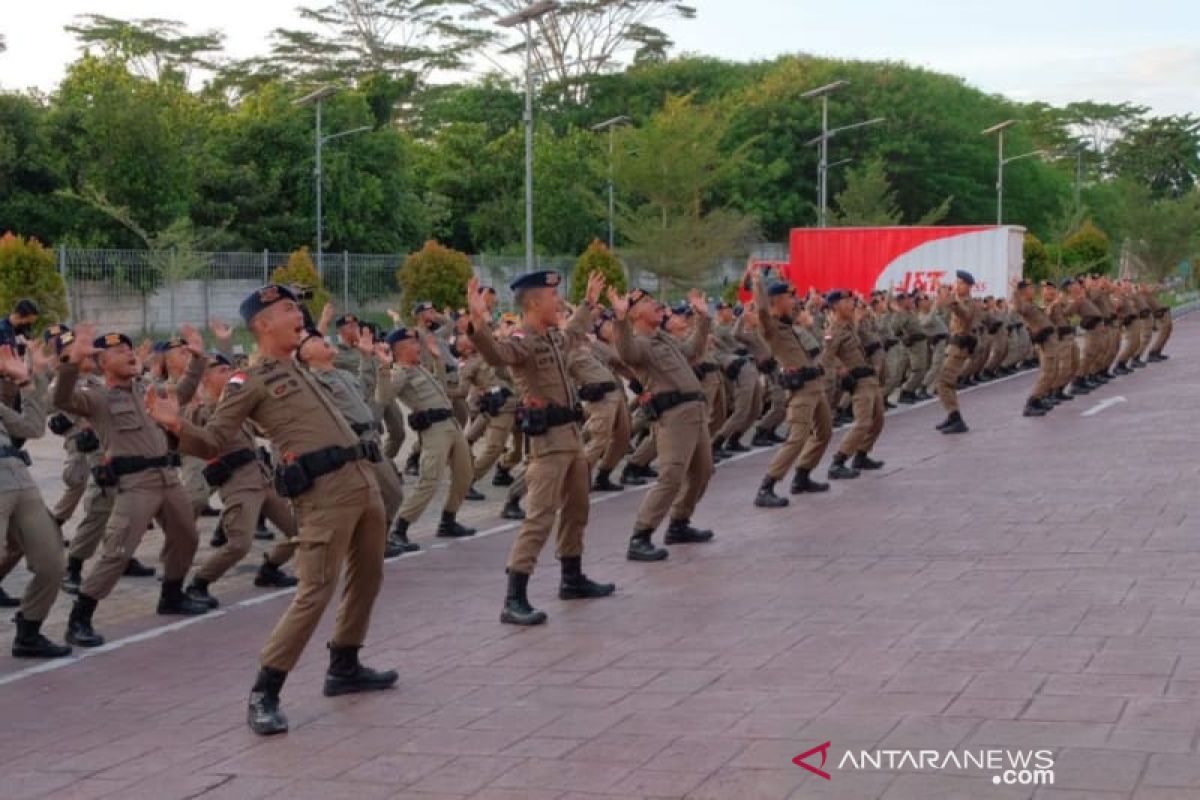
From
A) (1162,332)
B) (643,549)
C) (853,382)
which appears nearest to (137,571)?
(643,549)

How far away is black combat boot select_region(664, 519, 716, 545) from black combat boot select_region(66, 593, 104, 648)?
13.2ft

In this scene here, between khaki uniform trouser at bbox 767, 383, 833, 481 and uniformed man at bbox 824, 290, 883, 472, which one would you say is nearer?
khaki uniform trouser at bbox 767, 383, 833, 481

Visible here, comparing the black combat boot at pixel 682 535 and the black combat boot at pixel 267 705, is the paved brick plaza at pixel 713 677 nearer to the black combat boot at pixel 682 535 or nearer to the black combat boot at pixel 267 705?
the black combat boot at pixel 267 705

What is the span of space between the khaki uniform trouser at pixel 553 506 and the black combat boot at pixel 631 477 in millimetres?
5645

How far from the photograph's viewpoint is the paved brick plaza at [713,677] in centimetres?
580

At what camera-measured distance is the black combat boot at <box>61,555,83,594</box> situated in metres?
10.3

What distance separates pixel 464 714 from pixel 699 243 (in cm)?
3239

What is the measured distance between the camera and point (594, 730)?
636cm

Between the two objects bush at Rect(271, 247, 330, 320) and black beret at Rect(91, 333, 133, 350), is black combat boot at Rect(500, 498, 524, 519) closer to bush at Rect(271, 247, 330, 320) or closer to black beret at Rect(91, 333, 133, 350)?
black beret at Rect(91, 333, 133, 350)

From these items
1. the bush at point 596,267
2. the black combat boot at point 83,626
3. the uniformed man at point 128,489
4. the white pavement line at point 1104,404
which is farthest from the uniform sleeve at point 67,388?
the bush at point 596,267

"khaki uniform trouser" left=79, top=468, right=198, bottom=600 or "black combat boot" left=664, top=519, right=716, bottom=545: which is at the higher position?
"khaki uniform trouser" left=79, top=468, right=198, bottom=600

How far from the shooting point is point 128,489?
9078 mm

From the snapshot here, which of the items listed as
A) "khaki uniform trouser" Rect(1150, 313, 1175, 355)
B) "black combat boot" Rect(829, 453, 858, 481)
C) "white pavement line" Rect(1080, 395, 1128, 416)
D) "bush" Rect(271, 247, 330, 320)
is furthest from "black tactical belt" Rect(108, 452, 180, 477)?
"khaki uniform trouser" Rect(1150, 313, 1175, 355)

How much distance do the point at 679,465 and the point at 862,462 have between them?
4.73 metres
